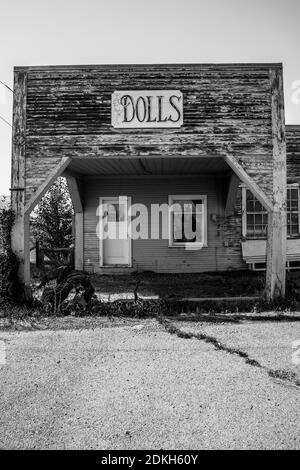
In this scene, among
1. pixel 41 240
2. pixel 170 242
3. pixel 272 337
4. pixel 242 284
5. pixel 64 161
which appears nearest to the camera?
pixel 272 337

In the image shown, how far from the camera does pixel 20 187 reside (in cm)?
886

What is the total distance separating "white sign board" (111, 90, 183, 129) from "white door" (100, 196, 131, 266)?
5434 millimetres

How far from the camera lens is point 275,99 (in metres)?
9.09

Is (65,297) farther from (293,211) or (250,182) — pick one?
(293,211)

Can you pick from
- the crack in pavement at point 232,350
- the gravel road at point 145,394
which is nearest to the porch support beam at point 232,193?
the crack in pavement at point 232,350

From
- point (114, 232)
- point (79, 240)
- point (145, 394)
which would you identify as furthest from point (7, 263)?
point (114, 232)

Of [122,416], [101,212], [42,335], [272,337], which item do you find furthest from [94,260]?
[122,416]

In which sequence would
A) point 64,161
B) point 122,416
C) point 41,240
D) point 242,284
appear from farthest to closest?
1. point 41,240
2. point 242,284
3. point 64,161
4. point 122,416

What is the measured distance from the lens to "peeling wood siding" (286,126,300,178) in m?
12.6

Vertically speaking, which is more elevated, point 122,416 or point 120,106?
point 120,106

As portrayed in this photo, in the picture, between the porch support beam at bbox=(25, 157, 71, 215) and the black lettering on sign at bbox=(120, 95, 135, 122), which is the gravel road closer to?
the porch support beam at bbox=(25, 157, 71, 215)
